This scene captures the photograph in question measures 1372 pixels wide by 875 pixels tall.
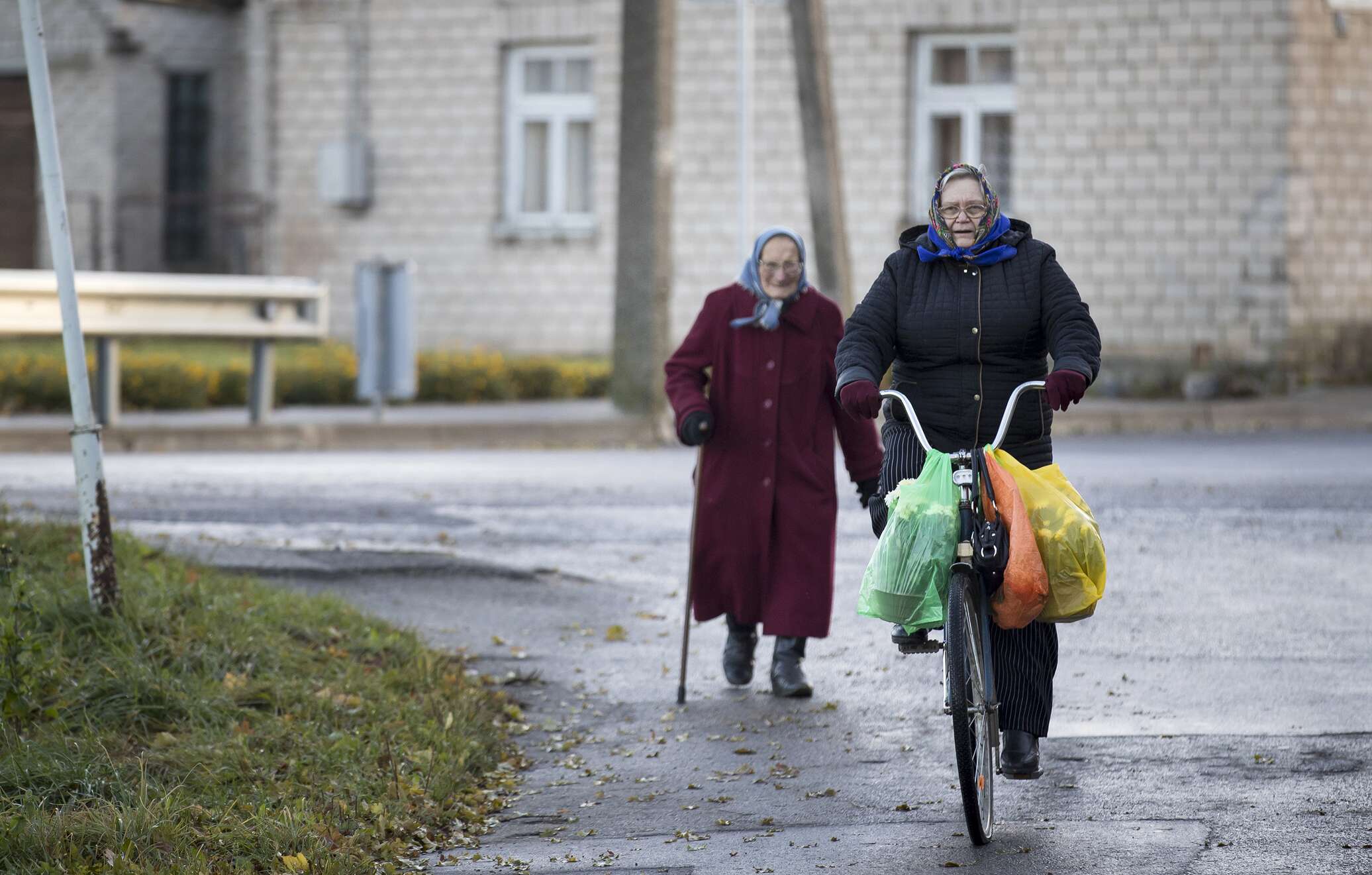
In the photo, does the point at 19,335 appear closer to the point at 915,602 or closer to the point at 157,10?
the point at 915,602

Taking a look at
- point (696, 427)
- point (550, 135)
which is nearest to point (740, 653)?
point (696, 427)

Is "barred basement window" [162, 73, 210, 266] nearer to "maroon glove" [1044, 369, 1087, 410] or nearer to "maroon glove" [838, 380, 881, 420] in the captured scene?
"maroon glove" [838, 380, 881, 420]

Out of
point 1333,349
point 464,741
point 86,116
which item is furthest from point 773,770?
point 86,116

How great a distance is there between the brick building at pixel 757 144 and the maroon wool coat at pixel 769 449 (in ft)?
40.7

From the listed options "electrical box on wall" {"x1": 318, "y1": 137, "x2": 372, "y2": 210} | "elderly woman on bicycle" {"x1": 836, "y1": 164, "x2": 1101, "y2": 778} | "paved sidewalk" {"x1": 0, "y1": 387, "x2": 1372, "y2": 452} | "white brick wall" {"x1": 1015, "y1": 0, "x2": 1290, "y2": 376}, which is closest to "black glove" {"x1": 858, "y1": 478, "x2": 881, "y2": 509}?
"elderly woman on bicycle" {"x1": 836, "y1": 164, "x2": 1101, "y2": 778}

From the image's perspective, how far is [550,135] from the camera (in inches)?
954

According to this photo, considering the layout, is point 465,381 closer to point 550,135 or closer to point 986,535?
point 550,135

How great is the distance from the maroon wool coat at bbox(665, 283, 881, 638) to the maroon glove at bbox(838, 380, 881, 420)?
1.64 m

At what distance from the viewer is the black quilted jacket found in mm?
5383

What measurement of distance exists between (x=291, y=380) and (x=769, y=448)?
1198cm

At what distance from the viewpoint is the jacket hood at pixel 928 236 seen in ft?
17.9

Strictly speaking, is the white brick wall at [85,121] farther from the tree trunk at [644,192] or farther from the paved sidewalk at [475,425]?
the tree trunk at [644,192]

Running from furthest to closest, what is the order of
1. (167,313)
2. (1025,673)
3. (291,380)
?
(291,380)
(167,313)
(1025,673)

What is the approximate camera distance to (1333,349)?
68.7 ft
